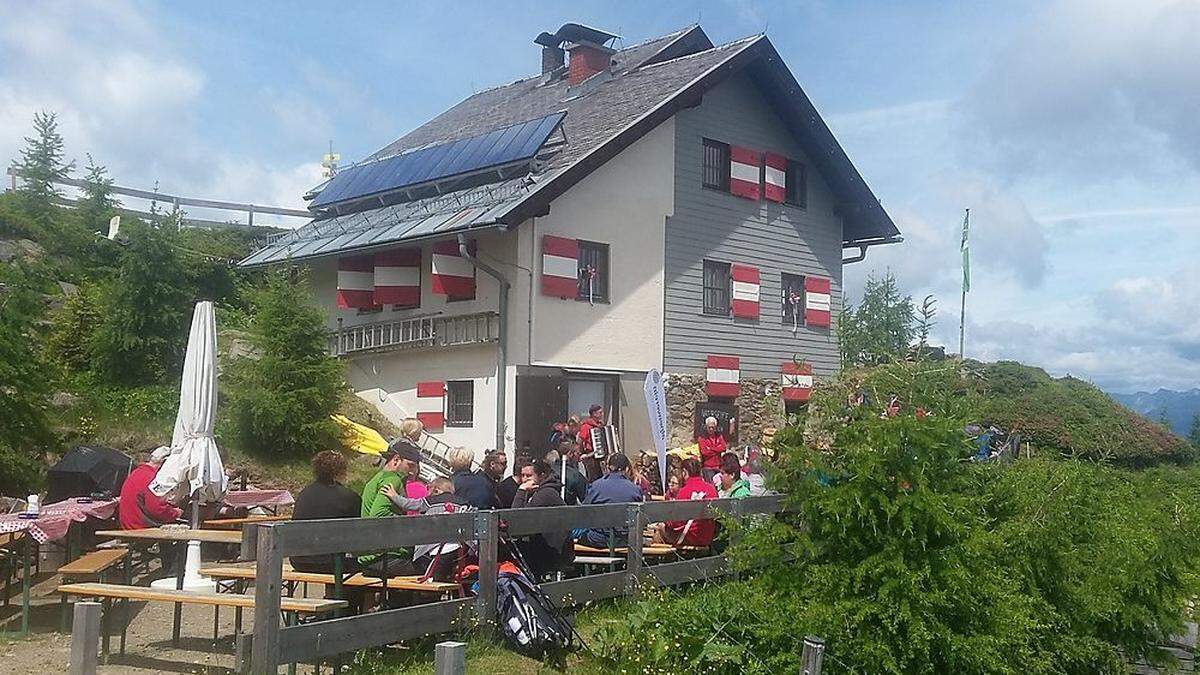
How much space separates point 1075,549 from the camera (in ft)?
26.2

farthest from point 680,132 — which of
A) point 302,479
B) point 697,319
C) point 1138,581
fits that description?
point 1138,581

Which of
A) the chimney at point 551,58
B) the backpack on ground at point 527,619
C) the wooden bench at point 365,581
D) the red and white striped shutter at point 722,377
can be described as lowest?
the backpack on ground at point 527,619

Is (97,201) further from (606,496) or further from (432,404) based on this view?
(606,496)

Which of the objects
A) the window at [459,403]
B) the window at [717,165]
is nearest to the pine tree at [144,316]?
the window at [459,403]

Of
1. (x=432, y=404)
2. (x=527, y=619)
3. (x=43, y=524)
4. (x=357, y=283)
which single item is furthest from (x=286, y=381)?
(x=527, y=619)

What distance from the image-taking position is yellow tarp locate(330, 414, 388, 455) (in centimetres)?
1770

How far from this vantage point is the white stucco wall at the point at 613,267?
18.6 meters

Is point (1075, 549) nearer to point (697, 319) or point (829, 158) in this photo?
point (697, 319)

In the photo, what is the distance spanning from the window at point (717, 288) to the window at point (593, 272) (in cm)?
249

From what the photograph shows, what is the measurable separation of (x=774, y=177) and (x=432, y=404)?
26.6ft

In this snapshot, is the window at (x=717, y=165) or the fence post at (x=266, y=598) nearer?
the fence post at (x=266, y=598)

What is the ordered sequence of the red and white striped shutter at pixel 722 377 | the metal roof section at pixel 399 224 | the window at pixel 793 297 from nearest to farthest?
the metal roof section at pixel 399 224, the red and white striped shutter at pixel 722 377, the window at pixel 793 297

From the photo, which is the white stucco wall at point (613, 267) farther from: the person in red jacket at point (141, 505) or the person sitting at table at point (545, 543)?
the person sitting at table at point (545, 543)

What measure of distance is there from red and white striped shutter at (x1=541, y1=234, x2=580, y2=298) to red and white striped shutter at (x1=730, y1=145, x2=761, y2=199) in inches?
169
